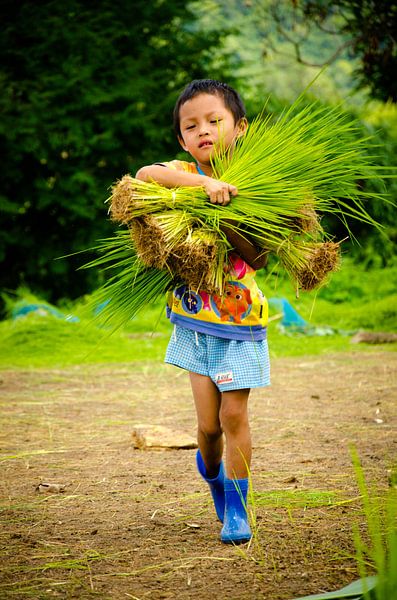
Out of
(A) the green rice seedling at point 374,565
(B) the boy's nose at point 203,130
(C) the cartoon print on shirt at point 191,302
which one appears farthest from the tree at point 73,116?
(A) the green rice seedling at point 374,565

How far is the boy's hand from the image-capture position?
102 inches

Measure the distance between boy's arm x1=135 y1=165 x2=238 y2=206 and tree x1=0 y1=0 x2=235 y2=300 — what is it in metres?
6.02

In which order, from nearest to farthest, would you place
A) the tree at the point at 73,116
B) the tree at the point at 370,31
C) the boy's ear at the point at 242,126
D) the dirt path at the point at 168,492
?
the dirt path at the point at 168,492
the boy's ear at the point at 242,126
the tree at the point at 370,31
the tree at the point at 73,116

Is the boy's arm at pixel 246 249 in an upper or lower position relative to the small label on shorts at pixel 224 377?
upper

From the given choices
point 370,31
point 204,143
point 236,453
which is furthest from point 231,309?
point 370,31

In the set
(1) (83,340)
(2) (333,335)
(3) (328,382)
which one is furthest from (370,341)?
(1) (83,340)

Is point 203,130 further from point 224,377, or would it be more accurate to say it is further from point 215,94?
point 224,377

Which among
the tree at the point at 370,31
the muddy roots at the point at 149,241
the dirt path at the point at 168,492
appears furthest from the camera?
the tree at the point at 370,31

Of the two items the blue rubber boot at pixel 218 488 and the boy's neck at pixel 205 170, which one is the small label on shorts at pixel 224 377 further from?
the boy's neck at pixel 205 170

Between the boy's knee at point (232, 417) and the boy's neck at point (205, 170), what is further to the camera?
the boy's neck at point (205, 170)

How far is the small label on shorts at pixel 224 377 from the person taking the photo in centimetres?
262

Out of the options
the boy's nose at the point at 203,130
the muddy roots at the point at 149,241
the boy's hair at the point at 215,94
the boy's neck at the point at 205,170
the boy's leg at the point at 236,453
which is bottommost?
the boy's leg at the point at 236,453

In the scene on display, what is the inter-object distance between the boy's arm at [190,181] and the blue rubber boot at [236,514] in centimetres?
93

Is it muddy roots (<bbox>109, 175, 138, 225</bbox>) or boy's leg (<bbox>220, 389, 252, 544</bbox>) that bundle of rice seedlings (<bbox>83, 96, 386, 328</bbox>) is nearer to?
muddy roots (<bbox>109, 175, 138, 225</bbox>)
